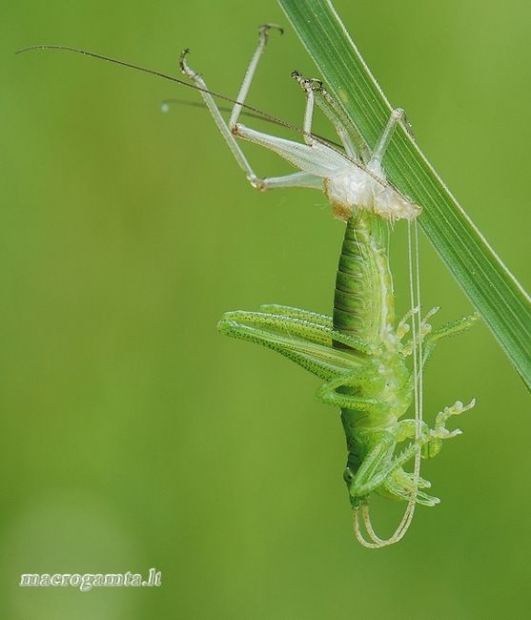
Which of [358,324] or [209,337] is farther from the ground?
[209,337]

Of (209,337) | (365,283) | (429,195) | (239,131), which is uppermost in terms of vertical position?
(209,337)

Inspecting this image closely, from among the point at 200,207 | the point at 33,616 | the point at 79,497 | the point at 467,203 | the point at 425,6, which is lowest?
the point at 33,616

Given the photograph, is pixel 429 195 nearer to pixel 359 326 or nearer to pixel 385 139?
pixel 385 139

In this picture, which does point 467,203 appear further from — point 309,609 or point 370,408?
point 309,609

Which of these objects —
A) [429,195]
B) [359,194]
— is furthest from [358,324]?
[429,195]

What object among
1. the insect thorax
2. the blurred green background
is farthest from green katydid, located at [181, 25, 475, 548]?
the blurred green background

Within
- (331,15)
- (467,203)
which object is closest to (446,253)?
→ (331,15)

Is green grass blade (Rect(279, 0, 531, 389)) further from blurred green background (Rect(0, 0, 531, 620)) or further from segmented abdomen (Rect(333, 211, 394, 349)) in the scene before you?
blurred green background (Rect(0, 0, 531, 620))
